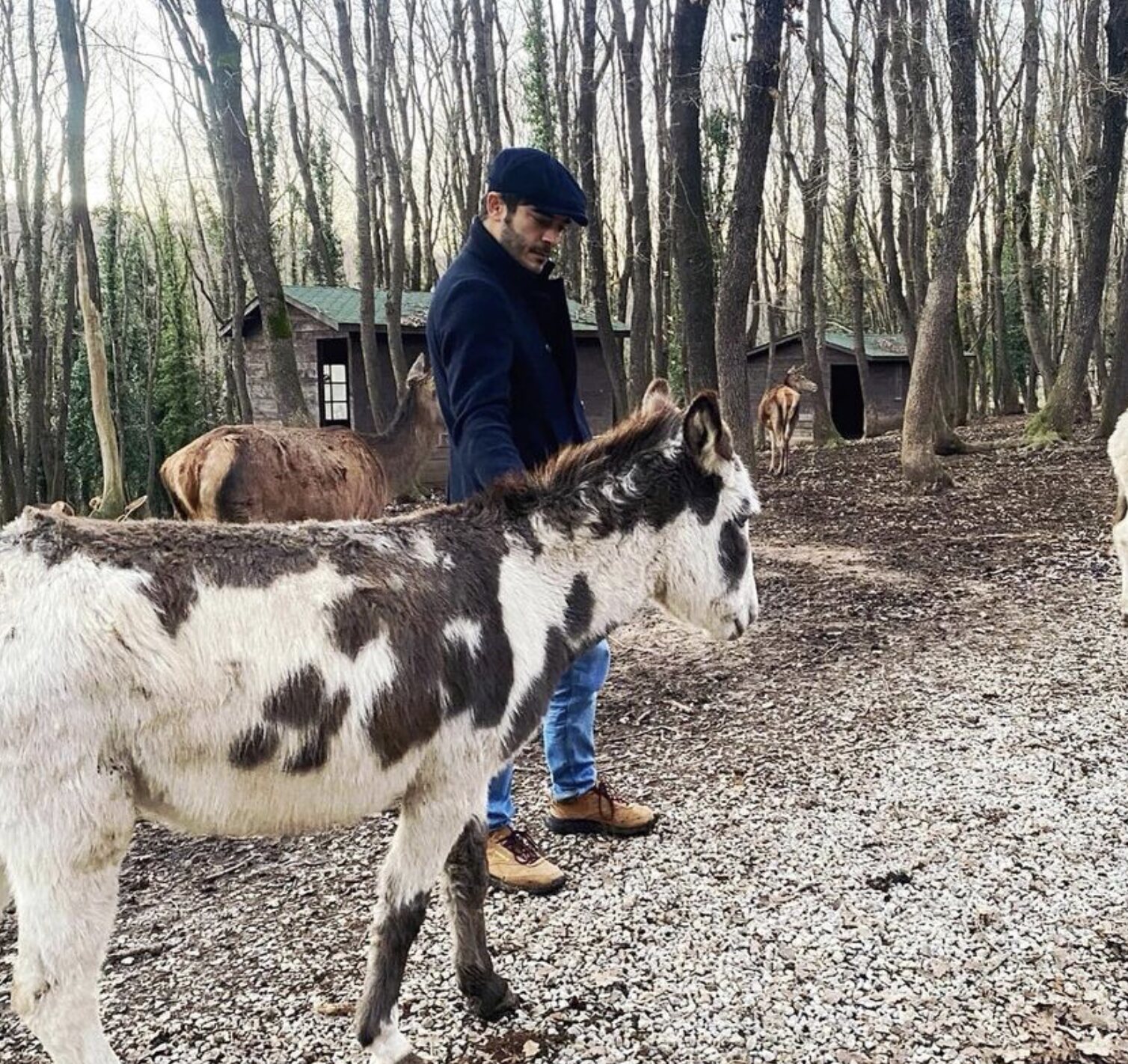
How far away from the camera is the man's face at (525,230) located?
3318mm

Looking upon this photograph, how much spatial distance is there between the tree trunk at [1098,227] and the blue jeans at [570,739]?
1541cm

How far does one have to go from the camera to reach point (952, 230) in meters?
12.3

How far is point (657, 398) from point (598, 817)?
2001mm

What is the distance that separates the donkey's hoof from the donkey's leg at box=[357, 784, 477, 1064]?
1.07 ft

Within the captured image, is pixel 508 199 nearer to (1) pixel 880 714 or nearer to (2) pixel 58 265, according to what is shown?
(1) pixel 880 714

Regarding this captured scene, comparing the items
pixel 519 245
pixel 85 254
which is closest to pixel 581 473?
pixel 519 245

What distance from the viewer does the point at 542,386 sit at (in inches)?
138

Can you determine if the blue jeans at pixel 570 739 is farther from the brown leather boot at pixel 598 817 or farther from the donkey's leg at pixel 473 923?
the donkey's leg at pixel 473 923

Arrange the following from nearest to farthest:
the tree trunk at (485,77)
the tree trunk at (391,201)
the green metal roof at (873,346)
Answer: the tree trunk at (391,201), the tree trunk at (485,77), the green metal roof at (873,346)

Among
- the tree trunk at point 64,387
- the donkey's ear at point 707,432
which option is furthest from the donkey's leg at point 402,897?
the tree trunk at point 64,387

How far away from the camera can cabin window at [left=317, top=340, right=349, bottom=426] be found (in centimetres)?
2306

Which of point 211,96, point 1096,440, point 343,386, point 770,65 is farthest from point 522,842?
point 343,386

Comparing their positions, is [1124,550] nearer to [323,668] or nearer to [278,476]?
[323,668]

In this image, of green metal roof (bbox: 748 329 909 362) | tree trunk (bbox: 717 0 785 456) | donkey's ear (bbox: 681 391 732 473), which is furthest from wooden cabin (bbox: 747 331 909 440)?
donkey's ear (bbox: 681 391 732 473)
